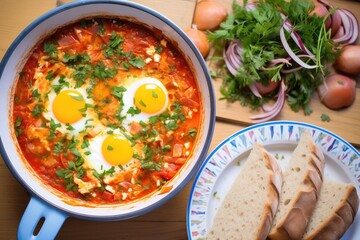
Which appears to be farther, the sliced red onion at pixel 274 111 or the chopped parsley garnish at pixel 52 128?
the sliced red onion at pixel 274 111

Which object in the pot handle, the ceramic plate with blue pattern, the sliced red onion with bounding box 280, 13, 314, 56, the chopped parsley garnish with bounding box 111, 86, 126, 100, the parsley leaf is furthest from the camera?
the parsley leaf

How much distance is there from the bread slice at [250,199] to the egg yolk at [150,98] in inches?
32.2

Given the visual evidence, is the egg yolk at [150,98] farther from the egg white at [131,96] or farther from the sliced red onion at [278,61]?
the sliced red onion at [278,61]

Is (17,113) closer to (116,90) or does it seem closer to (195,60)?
(116,90)

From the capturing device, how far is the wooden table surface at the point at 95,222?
11.3ft

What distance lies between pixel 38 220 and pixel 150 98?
1152 mm

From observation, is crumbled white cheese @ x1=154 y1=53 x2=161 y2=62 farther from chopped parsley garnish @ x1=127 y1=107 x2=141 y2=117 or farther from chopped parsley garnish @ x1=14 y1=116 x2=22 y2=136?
chopped parsley garnish @ x1=14 y1=116 x2=22 y2=136

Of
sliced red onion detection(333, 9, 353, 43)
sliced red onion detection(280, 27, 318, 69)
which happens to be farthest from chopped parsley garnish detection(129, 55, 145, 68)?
sliced red onion detection(333, 9, 353, 43)

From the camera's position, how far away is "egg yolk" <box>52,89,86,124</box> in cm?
327

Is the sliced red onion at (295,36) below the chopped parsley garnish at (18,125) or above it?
above

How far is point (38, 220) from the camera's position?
2.89 meters

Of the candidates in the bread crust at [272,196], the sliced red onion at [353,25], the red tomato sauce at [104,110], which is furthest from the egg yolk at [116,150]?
the sliced red onion at [353,25]

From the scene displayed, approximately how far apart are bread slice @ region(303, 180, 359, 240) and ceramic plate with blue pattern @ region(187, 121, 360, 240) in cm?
18

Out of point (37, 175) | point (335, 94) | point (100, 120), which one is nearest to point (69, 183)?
point (37, 175)
